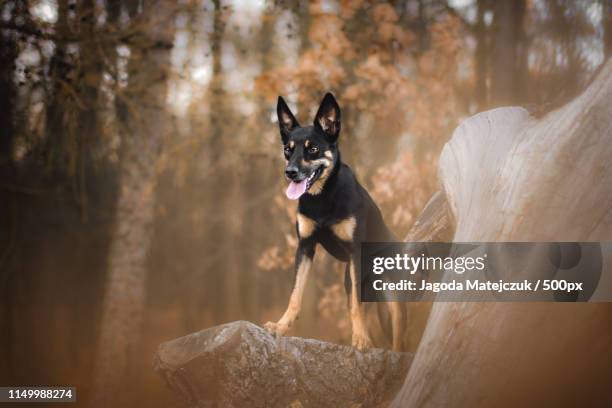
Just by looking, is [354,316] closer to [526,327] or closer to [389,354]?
[389,354]

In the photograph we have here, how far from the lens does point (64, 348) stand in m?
13.2

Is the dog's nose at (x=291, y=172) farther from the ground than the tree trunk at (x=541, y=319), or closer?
farther from the ground

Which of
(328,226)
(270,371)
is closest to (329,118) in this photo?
(328,226)

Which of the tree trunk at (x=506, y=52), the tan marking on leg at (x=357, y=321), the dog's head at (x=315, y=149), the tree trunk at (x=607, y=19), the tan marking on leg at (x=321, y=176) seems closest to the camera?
the dog's head at (x=315, y=149)

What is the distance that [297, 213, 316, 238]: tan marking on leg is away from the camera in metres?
3.96

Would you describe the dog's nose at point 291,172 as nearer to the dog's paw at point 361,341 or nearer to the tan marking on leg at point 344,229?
the tan marking on leg at point 344,229

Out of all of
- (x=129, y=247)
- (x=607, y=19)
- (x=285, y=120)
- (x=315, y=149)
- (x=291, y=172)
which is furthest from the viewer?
(x=129, y=247)

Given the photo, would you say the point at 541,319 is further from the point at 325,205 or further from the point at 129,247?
the point at 129,247

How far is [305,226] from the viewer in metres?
3.98

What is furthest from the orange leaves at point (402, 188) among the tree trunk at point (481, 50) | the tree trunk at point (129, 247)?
the tree trunk at point (129, 247)

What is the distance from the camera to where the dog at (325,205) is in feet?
12.4

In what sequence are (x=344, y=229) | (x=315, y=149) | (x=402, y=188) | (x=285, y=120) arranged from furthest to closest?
(x=402, y=188) < (x=285, y=120) < (x=344, y=229) < (x=315, y=149)

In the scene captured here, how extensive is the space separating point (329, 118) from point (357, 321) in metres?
1.57

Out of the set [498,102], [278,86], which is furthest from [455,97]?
[278,86]
